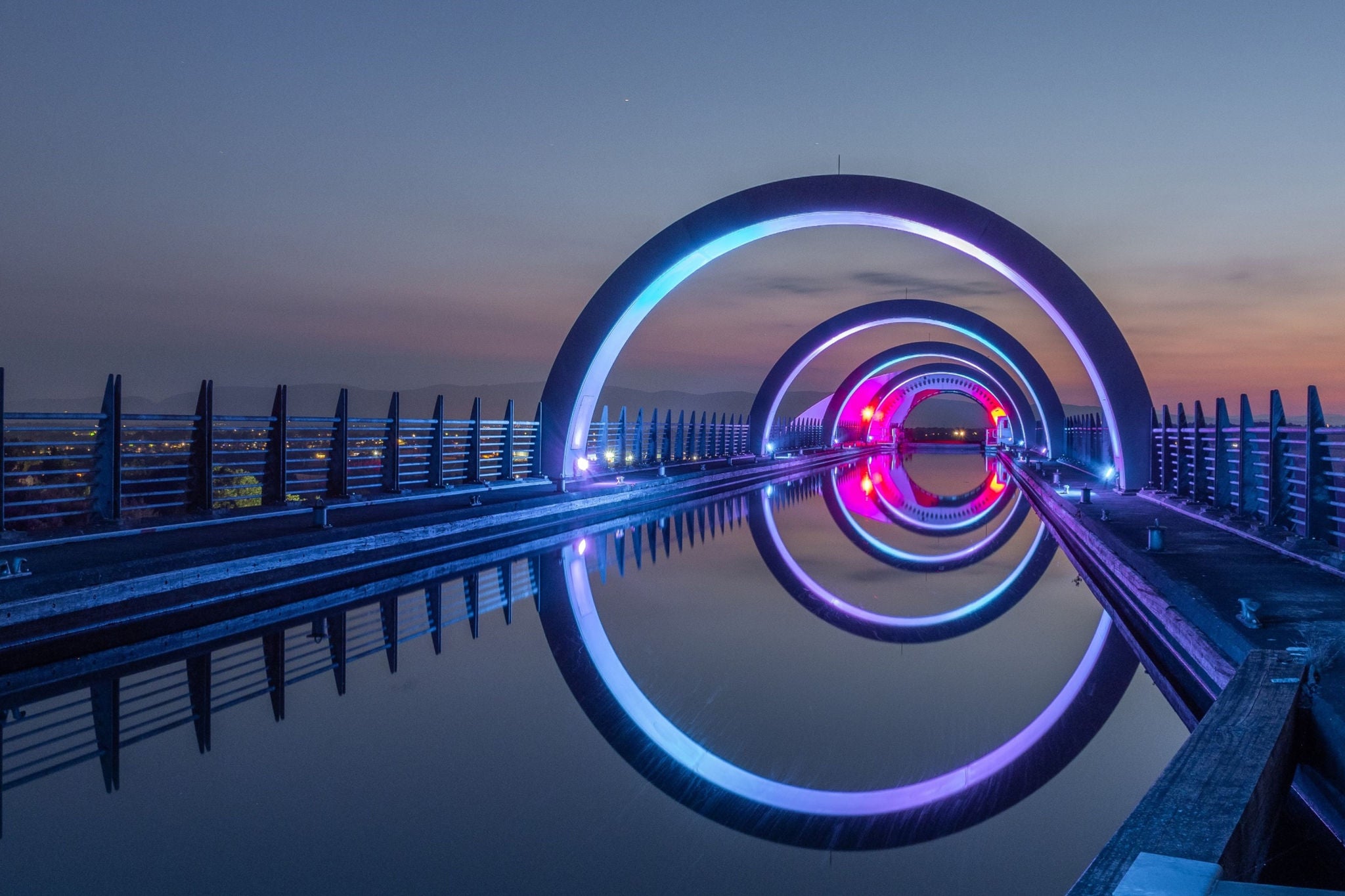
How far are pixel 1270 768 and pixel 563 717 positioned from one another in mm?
3030

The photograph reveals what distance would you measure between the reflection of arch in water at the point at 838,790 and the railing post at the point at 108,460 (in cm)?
601

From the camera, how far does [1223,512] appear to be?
10.8m

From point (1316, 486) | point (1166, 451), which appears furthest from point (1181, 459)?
point (1316, 486)

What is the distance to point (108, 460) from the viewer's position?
888 centimetres

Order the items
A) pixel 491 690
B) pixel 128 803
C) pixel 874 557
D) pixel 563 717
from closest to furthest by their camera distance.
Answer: pixel 128 803 → pixel 563 717 → pixel 491 690 → pixel 874 557

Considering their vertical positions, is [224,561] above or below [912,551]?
above

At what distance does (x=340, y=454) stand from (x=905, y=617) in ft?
28.2

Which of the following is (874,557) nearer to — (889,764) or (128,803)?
(889,764)

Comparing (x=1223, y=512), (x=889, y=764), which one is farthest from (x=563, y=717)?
(x=1223, y=512)

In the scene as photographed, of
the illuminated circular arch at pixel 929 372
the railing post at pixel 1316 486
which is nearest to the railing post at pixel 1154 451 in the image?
the railing post at pixel 1316 486

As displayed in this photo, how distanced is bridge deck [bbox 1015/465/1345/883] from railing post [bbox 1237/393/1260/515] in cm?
66

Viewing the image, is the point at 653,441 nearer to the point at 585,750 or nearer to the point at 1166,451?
the point at 1166,451

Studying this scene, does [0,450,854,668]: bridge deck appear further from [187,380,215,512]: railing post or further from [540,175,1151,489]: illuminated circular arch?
[540,175,1151,489]: illuminated circular arch

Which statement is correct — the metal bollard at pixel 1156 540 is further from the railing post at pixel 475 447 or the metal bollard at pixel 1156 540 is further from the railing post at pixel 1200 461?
the railing post at pixel 475 447
